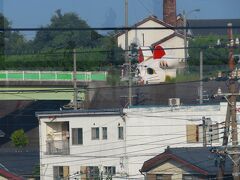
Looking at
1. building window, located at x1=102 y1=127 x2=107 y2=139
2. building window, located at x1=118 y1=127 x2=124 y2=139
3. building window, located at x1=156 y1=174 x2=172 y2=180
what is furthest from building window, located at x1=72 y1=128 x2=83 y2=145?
building window, located at x1=156 y1=174 x2=172 y2=180

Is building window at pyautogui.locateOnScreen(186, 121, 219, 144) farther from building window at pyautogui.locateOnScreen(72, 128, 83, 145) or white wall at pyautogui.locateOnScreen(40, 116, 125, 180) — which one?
building window at pyautogui.locateOnScreen(72, 128, 83, 145)

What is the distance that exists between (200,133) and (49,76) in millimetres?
3817

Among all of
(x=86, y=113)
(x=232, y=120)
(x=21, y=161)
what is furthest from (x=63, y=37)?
(x=232, y=120)

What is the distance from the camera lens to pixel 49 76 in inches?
675

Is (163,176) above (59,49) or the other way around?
the other way around

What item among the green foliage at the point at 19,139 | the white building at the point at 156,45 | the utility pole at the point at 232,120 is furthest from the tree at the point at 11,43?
the green foliage at the point at 19,139

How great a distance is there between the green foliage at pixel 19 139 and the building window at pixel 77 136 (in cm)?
433

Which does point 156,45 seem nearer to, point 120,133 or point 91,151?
point 120,133

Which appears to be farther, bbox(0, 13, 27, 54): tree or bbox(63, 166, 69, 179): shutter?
bbox(63, 166, 69, 179): shutter

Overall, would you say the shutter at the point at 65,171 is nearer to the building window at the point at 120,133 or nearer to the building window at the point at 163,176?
the building window at the point at 120,133

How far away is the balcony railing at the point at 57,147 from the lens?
14875mm

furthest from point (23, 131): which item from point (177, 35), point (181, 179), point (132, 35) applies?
point (181, 179)

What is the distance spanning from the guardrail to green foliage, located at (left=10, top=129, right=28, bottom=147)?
1840mm

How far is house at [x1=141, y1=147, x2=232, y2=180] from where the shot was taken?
37.8 feet
